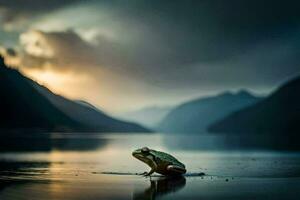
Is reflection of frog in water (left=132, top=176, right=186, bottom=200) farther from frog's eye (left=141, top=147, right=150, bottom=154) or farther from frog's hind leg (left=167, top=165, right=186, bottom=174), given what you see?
frog's eye (left=141, top=147, right=150, bottom=154)

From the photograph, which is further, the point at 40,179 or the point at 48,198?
the point at 40,179

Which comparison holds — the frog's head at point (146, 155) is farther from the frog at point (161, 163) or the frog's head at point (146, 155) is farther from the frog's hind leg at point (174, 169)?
the frog's hind leg at point (174, 169)

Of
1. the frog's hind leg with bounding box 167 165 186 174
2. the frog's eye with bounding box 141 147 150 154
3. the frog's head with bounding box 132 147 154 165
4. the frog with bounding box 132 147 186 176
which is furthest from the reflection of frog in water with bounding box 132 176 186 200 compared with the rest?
the frog's eye with bounding box 141 147 150 154

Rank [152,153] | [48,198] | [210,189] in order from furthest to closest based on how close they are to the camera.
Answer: [152,153] → [210,189] → [48,198]

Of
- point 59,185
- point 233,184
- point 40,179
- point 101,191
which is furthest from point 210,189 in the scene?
point 40,179

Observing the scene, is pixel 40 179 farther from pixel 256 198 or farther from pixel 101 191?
pixel 256 198

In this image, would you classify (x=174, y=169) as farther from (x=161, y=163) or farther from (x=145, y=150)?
(x=145, y=150)

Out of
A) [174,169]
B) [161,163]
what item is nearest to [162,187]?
[174,169]

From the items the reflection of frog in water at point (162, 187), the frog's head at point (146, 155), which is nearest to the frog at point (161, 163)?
the frog's head at point (146, 155)
